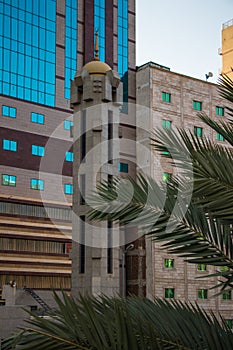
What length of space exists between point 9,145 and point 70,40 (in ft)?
43.6

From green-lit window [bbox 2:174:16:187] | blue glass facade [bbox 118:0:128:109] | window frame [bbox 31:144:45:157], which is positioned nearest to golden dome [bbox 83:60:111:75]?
green-lit window [bbox 2:174:16:187]

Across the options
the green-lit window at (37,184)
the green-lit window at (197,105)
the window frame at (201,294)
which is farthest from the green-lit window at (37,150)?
the window frame at (201,294)

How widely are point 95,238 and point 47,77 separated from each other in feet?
114

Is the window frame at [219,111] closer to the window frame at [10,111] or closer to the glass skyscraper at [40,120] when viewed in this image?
the glass skyscraper at [40,120]

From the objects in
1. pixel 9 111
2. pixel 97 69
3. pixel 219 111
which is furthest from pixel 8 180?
pixel 97 69

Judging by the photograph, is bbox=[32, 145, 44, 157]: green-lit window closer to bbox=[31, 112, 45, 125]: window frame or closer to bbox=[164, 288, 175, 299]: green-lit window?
bbox=[31, 112, 45, 125]: window frame

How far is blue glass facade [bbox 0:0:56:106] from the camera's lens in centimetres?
5834

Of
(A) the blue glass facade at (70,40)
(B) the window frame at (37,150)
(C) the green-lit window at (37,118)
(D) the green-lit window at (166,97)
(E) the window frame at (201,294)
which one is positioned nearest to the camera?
(E) the window frame at (201,294)

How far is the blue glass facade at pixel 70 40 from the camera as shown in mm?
62625

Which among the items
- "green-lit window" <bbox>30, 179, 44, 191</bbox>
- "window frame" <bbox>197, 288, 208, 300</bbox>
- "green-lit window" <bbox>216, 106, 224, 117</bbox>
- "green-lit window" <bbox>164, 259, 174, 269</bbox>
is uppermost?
"green-lit window" <bbox>216, 106, 224, 117</bbox>

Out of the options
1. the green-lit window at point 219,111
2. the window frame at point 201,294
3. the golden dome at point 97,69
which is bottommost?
the window frame at point 201,294

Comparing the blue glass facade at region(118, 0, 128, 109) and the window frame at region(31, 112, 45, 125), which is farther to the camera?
the blue glass facade at region(118, 0, 128, 109)

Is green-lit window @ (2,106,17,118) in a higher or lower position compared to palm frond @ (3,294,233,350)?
higher

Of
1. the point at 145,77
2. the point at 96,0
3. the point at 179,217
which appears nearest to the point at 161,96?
the point at 145,77
